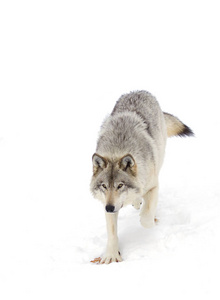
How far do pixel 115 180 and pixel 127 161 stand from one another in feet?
0.85

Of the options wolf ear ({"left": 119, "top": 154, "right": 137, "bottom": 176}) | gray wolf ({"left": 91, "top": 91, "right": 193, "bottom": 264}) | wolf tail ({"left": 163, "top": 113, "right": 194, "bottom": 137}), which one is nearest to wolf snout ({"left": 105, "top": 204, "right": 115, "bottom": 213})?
gray wolf ({"left": 91, "top": 91, "right": 193, "bottom": 264})

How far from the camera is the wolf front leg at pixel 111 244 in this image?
14.9 ft

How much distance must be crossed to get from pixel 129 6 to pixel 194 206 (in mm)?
12963

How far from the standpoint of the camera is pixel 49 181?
23.3 feet

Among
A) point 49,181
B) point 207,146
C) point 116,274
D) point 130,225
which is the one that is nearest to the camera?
point 116,274

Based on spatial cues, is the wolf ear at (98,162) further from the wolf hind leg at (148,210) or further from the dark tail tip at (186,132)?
the dark tail tip at (186,132)

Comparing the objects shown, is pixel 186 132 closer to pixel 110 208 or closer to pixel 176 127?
pixel 176 127

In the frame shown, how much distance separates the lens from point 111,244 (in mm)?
4609

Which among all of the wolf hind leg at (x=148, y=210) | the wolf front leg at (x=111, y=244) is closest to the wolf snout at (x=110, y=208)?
the wolf front leg at (x=111, y=244)

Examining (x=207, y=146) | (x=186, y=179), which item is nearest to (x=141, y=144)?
(x=186, y=179)

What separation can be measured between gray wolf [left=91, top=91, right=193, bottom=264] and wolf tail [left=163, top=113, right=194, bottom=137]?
2.68 ft

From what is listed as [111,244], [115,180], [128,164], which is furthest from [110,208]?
[111,244]

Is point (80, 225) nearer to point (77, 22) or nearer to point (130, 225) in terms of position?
point (130, 225)

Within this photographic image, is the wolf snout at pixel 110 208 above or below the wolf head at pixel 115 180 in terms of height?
below
